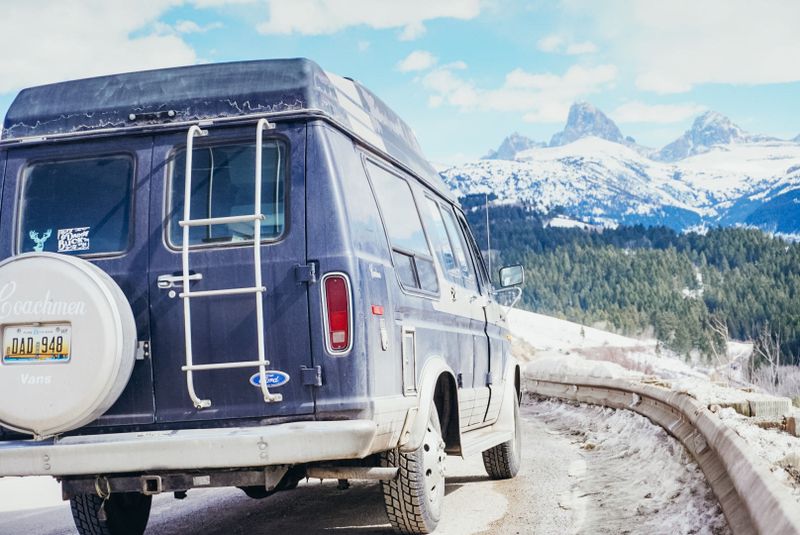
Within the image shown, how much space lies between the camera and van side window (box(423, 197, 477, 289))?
649cm

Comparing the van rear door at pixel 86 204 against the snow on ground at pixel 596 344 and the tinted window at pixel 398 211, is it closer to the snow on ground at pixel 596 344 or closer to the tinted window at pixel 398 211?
the tinted window at pixel 398 211

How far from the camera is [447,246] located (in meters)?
6.87

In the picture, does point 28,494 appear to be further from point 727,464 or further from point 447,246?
point 727,464

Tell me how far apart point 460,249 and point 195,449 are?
355 centimetres

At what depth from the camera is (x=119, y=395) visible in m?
4.54

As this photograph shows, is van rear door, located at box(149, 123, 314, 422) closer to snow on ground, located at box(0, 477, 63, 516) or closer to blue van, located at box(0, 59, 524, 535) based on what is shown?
blue van, located at box(0, 59, 524, 535)

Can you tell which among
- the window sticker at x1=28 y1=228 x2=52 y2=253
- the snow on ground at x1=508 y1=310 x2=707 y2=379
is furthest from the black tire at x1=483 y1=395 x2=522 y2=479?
the snow on ground at x1=508 y1=310 x2=707 y2=379

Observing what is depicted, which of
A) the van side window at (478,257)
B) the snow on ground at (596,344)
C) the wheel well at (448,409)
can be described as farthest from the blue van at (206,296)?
the snow on ground at (596,344)

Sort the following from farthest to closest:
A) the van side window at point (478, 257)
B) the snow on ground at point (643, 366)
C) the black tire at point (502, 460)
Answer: the van side window at point (478, 257)
the black tire at point (502, 460)
the snow on ground at point (643, 366)

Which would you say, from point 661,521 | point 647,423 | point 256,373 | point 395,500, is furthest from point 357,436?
point 647,423

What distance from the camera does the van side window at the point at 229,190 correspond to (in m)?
4.70

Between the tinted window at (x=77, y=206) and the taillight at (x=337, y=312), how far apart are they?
46.0 inches

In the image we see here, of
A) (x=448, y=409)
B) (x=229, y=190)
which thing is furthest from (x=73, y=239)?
(x=448, y=409)

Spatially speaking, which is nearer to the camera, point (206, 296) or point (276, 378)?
point (276, 378)
